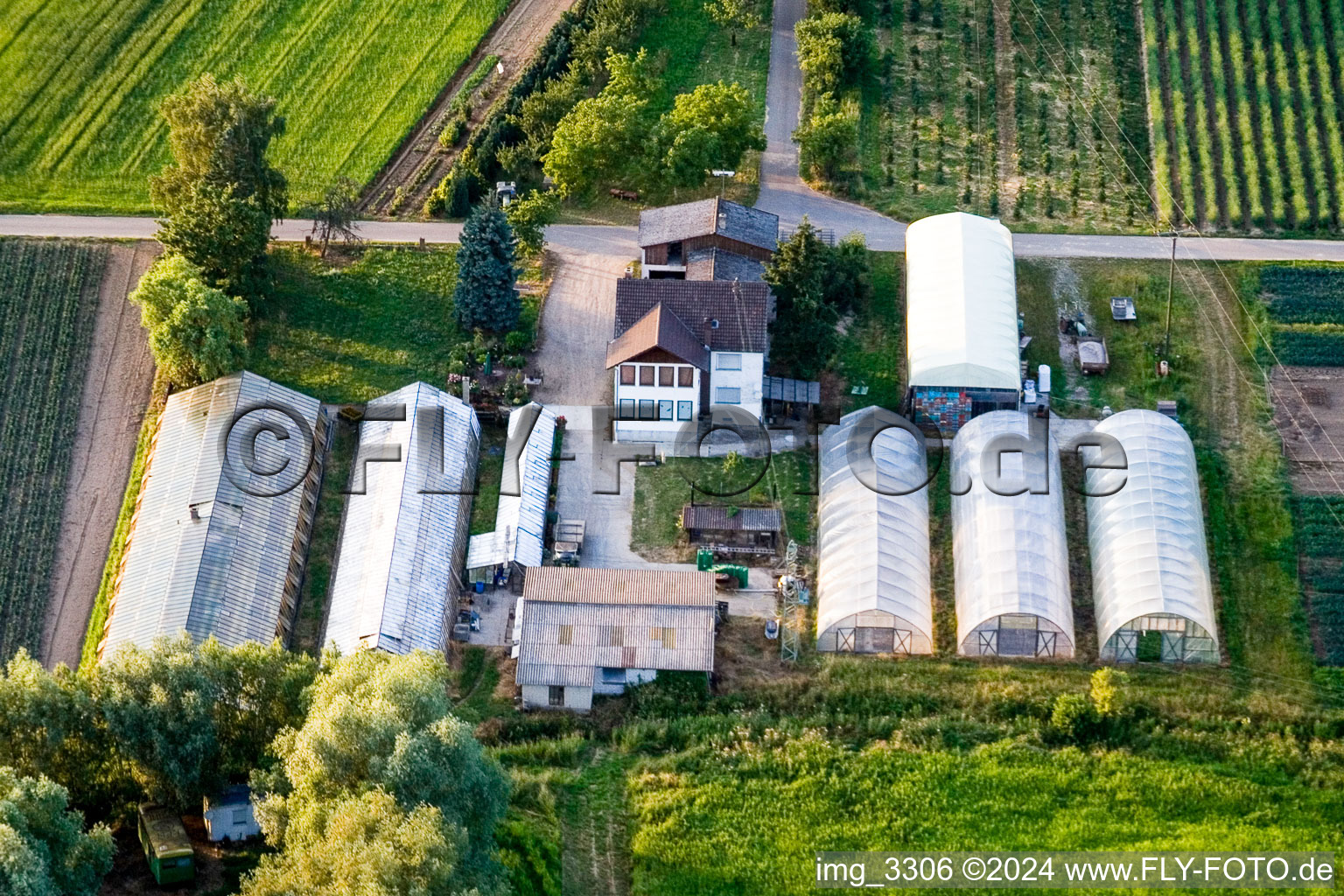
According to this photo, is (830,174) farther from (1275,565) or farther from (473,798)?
(473,798)

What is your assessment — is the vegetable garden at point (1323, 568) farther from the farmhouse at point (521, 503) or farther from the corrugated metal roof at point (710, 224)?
the farmhouse at point (521, 503)

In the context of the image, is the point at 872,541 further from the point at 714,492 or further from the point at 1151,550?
the point at 1151,550

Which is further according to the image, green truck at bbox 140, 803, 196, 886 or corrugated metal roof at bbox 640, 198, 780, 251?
corrugated metal roof at bbox 640, 198, 780, 251

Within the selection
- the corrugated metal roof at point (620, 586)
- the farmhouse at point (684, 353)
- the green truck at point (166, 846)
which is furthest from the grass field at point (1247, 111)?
the green truck at point (166, 846)

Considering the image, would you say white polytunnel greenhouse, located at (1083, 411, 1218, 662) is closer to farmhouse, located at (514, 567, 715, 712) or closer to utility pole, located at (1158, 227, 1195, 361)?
utility pole, located at (1158, 227, 1195, 361)

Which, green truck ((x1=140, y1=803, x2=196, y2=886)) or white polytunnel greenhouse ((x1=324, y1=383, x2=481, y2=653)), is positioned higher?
white polytunnel greenhouse ((x1=324, y1=383, x2=481, y2=653))

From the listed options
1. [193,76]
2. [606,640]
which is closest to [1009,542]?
[606,640]

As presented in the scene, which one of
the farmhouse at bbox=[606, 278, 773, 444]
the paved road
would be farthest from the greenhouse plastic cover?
the farmhouse at bbox=[606, 278, 773, 444]
